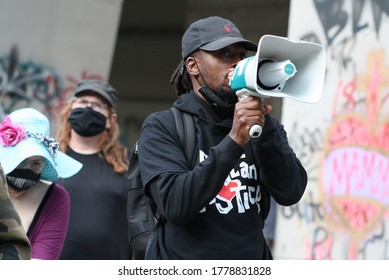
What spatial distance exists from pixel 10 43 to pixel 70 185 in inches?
161

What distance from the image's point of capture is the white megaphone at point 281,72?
3592 millimetres

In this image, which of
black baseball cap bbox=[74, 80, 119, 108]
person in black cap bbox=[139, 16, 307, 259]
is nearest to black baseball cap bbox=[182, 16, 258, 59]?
person in black cap bbox=[139, 16, 307, 259]

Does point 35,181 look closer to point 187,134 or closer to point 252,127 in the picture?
point 187,134

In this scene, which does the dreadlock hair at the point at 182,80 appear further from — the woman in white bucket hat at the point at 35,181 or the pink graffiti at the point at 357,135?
the pink graffiti at the point at 357,135

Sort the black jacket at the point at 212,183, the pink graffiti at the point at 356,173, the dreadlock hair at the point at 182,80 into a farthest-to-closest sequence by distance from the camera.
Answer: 1. the pink graffiti at the point at 356,173
2. the dreadlock hair at the point at 182,80
3. the black jacket at the point at 212,183

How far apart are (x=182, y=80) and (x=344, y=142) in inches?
157

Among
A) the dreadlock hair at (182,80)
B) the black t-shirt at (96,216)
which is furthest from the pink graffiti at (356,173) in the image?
the dreadlock hair at (182,80)

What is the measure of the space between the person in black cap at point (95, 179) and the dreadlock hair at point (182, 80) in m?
2.21

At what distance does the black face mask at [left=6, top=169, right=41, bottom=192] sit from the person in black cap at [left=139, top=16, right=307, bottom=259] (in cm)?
117

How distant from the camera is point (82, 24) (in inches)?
431

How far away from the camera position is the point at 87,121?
21.7 feet

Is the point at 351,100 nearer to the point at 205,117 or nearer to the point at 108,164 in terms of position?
the point at 108,164
